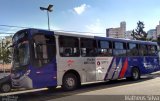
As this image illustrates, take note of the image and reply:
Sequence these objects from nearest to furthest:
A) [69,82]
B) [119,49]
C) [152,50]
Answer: [69,82] < [119,49] < [152,50]

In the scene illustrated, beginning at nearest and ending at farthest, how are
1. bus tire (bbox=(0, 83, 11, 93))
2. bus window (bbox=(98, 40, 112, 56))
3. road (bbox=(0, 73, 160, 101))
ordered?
road (bbox=(0, 73, 160, 101)), bus tire (bbox=(0, 83, 11, 93)), bus window (bbox=(98, 40, 112, 56))

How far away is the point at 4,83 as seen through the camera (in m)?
18.4

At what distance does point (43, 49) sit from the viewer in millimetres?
14992

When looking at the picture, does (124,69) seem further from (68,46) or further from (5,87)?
(5,87)

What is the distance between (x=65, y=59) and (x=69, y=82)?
1253 millimetres

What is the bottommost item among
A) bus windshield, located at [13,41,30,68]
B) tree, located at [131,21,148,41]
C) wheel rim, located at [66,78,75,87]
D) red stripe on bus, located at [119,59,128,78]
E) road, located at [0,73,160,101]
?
road, located at [0,73,160,101]

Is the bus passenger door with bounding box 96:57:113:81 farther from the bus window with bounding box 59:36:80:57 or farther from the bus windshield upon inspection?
the bus windshield

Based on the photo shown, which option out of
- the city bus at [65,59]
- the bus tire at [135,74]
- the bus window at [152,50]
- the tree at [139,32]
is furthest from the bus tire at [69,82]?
the tree at [139,32]

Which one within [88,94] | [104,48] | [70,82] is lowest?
[88,94]

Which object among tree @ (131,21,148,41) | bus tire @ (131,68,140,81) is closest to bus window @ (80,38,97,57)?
bus tire @ (131,68,140,81)

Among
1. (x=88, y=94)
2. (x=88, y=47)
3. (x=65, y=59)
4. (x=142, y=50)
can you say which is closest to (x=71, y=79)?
(x=65, y=59)

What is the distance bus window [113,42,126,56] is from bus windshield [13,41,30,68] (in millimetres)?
6834

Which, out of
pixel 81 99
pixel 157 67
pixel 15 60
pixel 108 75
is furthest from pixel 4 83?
pixel 157 67

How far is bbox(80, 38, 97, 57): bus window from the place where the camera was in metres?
17.3
